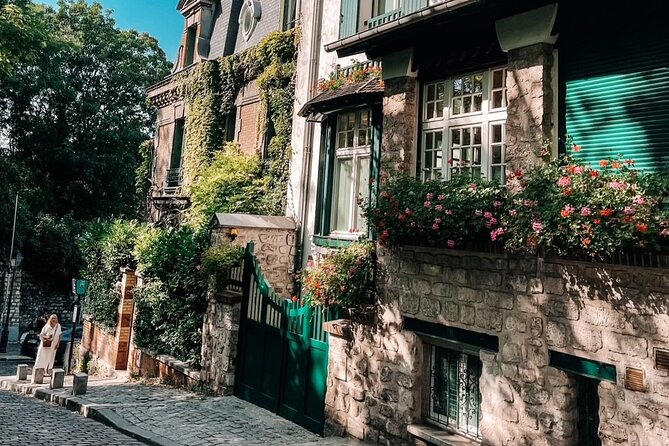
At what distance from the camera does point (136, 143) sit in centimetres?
3294

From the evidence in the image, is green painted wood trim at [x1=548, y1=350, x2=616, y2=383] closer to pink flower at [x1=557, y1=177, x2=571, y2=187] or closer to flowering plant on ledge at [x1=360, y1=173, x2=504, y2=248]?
flowering plant on ledge at [x1=360, y1=173, x2=504, y2=248]

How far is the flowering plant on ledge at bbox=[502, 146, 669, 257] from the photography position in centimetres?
446

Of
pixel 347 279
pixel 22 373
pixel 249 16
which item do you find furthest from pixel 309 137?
pixel 22 373

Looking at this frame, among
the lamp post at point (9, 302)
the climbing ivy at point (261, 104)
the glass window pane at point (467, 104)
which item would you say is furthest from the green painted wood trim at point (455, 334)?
the lamp post at point (9, 302)

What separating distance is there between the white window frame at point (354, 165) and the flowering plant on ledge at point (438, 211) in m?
2.48

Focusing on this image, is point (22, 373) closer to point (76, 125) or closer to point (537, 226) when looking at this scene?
point (537, 226)

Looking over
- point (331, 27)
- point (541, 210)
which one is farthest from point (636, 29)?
point (331, 27)

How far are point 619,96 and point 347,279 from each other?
4.05m

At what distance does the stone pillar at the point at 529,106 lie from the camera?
5.75 meters

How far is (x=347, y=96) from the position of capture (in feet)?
29.8

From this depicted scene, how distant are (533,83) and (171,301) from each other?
9.76 m

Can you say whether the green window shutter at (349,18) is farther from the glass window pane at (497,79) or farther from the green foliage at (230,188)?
the green foliage at (230,188)

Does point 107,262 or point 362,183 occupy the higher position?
point 362,183

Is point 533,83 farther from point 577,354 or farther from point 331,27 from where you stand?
point 331,27
